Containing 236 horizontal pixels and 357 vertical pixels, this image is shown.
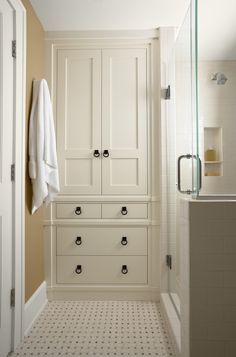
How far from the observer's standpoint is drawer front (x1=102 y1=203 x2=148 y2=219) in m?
2.77

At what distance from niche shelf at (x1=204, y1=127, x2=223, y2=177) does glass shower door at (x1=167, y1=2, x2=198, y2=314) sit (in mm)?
192

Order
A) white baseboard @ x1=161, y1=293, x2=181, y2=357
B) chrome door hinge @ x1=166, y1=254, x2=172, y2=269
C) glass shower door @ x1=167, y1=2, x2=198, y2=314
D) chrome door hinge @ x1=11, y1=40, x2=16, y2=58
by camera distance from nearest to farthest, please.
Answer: glass shower door @ x1=167, y1=2, x2=198, y2=314 < white baseboard @ x1=161, y1=293, x2=181, y2=357 < chrome door hinge @ x1=11, y1=40, x2=16, y2=58 < chrome door hinge @ x1=166, y1=254, x2=172, y2=269

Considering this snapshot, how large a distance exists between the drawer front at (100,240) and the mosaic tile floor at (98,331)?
17.3 inches

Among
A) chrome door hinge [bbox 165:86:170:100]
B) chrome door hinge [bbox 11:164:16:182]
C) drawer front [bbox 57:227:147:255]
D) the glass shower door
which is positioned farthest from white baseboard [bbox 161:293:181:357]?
chrome door hinge [bbox 165:86:170:100]

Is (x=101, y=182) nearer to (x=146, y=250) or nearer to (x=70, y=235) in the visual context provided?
(x=70, y=235)

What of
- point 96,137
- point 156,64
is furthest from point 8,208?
point 156,64

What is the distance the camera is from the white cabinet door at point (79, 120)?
9.14 ft

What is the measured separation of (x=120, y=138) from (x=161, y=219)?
2.61 feet

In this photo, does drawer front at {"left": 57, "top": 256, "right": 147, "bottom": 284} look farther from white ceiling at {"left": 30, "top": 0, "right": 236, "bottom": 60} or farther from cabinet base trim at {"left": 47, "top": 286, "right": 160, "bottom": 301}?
white ceiling at {"left": 30, "top": 0, "right": 236, "bottom": 60}

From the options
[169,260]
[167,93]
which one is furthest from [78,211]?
[167,93]

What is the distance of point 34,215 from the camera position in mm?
2471

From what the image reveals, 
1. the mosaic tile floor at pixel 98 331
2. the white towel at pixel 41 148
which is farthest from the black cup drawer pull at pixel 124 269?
the white towel at pixel 41 148

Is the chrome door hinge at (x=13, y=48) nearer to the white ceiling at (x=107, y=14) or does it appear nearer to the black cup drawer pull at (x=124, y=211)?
the white ceiling at (x=107, y=14)

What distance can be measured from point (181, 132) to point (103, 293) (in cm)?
155
